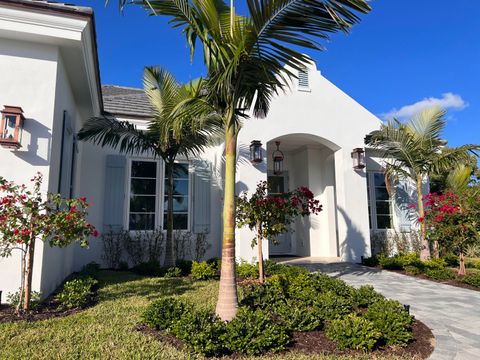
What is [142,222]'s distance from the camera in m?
9.63

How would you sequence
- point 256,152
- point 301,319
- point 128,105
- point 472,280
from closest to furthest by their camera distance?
point 301,319
point 472,280
point 256,152
point 128,105

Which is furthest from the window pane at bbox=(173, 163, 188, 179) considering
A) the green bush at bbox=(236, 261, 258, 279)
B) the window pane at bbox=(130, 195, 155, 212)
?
the green bush at bbox=(236, 261, 258, 279)

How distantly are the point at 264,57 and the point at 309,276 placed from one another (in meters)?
4.26

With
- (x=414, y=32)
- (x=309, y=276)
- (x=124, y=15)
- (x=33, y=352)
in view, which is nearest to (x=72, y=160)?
(x=124, y=15)

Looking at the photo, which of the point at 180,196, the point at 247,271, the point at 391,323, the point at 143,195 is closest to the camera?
the point at 391,323

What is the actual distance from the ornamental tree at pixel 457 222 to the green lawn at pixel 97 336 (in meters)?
5.87

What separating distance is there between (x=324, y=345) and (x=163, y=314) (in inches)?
76.7

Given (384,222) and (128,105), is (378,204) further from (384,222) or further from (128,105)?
(128,105)

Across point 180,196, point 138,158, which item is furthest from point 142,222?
point 138,158

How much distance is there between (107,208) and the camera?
9148mm

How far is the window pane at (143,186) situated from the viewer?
9.75 metres

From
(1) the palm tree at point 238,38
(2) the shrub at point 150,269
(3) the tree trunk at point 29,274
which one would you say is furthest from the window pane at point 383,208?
(3) the tree trunk at point 29,274

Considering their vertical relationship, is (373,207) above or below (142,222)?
above

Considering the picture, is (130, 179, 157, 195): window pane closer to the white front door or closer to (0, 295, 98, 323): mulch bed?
the white front door
